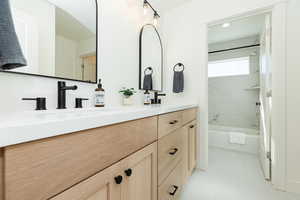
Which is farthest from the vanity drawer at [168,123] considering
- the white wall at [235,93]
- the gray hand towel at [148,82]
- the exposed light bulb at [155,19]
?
the white wall at [235,93]

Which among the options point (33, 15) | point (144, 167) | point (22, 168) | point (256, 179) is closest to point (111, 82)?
point (33, 15)

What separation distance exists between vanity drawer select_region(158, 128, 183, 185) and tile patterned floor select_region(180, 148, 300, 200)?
53 cm

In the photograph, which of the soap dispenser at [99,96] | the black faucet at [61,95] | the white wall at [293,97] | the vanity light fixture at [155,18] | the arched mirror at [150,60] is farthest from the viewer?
the vanity light fixture at [155,18]

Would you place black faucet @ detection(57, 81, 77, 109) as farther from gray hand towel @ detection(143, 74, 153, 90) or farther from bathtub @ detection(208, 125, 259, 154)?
bathtub @ detection(208, 125, 259, 154)

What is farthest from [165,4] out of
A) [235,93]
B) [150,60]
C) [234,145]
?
[234,145]

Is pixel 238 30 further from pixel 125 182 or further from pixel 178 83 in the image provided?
pixel 125 182

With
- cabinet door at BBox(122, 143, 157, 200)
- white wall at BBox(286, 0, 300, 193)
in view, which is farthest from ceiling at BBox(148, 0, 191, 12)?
cabinet door at BBox(122, 143, 157, 200)

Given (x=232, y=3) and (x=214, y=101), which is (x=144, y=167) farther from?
(x=214, y=101)

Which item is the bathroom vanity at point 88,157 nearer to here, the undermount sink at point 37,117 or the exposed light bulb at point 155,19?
the undermount sink at point 37,117

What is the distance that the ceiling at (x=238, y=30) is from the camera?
94.8 inches

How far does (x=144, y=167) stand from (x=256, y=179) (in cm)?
166

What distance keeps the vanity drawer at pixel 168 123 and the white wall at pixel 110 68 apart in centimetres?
55

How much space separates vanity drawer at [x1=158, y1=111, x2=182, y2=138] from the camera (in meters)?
0.89

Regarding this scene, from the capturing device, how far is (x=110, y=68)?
1.25 meters
